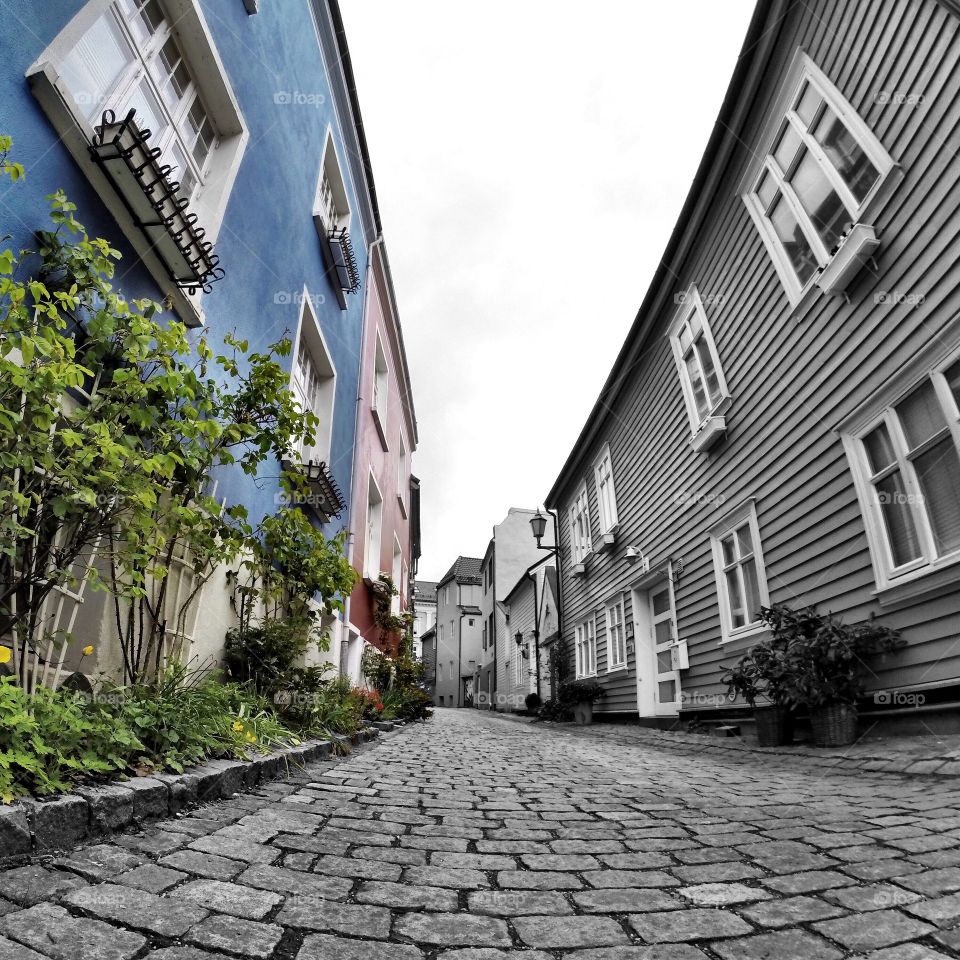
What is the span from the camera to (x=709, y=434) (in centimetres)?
750

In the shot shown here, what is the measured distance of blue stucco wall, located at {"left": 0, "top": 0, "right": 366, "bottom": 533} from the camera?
261 centimetres

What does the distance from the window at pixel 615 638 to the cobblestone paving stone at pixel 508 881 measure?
7.73 m

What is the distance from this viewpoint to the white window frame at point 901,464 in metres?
4.17

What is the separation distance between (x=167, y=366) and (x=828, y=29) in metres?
6.27

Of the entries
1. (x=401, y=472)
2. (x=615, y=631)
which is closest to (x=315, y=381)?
(x=615, y=631)

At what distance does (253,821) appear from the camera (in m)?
2.47

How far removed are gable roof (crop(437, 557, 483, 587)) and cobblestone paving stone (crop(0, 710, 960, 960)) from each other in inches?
1387

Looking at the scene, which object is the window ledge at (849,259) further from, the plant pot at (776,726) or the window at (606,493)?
the window at (606,493)

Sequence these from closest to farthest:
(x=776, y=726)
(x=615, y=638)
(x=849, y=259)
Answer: (x=849, y=259)
(x=776, y=726)
(x=615, y=638)

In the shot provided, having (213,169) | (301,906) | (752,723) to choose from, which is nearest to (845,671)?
(752,723)

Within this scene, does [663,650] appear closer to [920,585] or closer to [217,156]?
[920,585]

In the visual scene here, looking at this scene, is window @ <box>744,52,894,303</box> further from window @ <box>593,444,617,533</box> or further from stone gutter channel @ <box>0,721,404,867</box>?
window @ <box>593,444,617,533</box>

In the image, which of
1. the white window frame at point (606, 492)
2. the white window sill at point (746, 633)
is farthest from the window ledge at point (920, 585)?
the white window frame at point (606, 492)

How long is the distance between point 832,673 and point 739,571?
2317 millimetres
